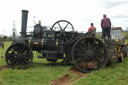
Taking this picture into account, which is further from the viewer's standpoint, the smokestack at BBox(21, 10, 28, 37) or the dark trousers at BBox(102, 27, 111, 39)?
the dark trousers at BBox(102, 27, 111, 39)

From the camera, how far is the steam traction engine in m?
6.99

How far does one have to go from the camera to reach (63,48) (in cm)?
750

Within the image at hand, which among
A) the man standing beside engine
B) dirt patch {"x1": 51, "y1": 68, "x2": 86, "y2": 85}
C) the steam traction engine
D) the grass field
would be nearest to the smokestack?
the steam traction engine

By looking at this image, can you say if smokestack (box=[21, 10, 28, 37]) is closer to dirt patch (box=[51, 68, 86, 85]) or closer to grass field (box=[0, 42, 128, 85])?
grass field (box=[0, 42, 128, 85])

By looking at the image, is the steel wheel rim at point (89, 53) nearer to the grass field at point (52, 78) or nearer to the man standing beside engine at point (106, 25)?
the grass field at point (52, 78)

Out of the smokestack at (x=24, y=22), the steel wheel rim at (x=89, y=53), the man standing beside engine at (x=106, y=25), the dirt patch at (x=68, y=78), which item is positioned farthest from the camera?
the man standing beside engine at (x=106, y=25)

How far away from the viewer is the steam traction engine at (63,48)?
6.99 m

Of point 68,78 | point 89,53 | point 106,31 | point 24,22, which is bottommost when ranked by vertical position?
point 68,78

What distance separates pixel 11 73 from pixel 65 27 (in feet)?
10.6

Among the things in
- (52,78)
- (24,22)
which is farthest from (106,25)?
(52,78)

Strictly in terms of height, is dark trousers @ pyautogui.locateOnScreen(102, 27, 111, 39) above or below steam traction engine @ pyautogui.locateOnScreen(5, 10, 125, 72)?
above

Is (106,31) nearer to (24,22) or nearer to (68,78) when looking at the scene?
(68,78)

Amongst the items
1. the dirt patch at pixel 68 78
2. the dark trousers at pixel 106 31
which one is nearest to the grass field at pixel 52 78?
the dirt patch at pixel 68 78

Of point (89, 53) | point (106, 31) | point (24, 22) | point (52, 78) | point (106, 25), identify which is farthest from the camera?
point (106, 31)
